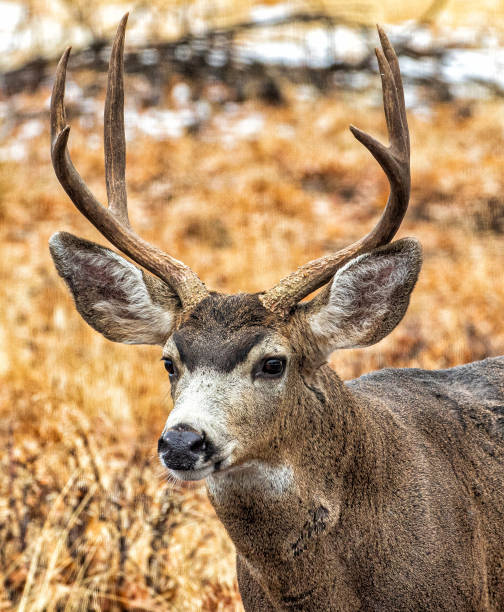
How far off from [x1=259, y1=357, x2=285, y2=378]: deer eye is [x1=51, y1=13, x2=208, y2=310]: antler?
1.40ft

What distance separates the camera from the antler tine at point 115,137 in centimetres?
383

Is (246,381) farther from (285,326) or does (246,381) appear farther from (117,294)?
(117,294)

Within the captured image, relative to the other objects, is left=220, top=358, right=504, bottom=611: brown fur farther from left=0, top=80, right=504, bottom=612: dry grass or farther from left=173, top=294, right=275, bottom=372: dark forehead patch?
left=0, top=80, right=504, bottom=612: dry grass

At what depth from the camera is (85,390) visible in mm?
6602

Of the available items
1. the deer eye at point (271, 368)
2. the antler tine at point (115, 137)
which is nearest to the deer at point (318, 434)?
the deer eye at point (271, 368)

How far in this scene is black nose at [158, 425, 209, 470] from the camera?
277 centimetres

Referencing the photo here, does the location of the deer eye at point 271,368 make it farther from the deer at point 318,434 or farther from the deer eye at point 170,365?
the deer eye at point 170,365

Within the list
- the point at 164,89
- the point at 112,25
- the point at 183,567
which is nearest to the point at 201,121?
the point at 164,89

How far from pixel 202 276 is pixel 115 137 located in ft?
20.7

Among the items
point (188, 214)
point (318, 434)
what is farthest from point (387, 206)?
point (188, 214)

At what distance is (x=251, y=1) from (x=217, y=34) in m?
1.14

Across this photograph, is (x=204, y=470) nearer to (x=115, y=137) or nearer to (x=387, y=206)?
(x=387, y=206)

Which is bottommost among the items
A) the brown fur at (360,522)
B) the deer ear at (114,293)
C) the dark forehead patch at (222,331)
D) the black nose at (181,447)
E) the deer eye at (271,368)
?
the brown fur at (360,522)

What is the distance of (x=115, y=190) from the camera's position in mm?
3896
